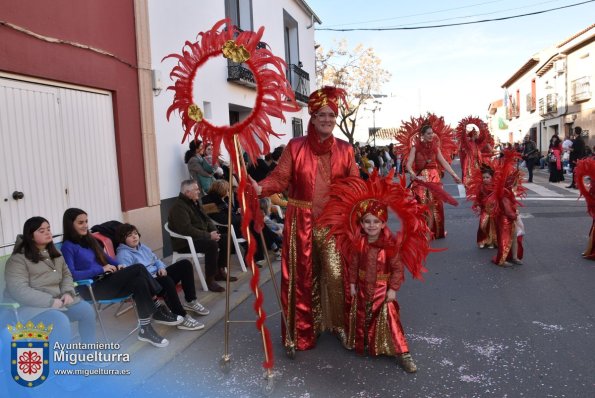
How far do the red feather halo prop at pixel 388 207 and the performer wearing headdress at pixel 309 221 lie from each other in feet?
0.45

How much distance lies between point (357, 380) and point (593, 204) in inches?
191

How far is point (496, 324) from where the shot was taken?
429 cm

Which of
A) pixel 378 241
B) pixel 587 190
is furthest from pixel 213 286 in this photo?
pixel 587 190

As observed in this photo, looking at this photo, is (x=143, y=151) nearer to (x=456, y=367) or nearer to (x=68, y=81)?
(x=68, y=81)

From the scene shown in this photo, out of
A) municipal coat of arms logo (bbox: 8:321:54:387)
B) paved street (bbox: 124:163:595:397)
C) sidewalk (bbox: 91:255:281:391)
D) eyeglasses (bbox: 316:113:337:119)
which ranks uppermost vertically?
eyeglasses (bbox: 316:113:337:119)

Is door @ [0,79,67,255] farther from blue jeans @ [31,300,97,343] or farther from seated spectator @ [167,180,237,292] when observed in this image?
blue jeans @ [31,300,97,343]

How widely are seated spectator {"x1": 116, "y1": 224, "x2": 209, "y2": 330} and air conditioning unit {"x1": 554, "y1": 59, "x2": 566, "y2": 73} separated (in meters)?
29.1

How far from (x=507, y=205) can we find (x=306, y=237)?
139 inches

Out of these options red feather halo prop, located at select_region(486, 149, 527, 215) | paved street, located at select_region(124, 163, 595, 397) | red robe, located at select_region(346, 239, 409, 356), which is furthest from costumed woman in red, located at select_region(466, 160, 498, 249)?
red robe, located at select_region(346, 239, 409, 356)

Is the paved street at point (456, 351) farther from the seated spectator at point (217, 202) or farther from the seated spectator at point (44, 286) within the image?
the seated spectator at point (217, 202)

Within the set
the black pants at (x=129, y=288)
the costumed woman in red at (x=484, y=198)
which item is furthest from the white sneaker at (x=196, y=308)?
the costumed woman in red at (x=484, y=198)

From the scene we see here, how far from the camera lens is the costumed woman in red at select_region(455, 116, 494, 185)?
11.3 meters

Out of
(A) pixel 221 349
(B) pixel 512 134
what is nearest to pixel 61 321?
(A) pixel 221 349

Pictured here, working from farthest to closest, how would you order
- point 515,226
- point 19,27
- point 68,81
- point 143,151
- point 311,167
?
point 143,151 < point 515,226 < point 68,81 < point 19,27 < point 311,167
